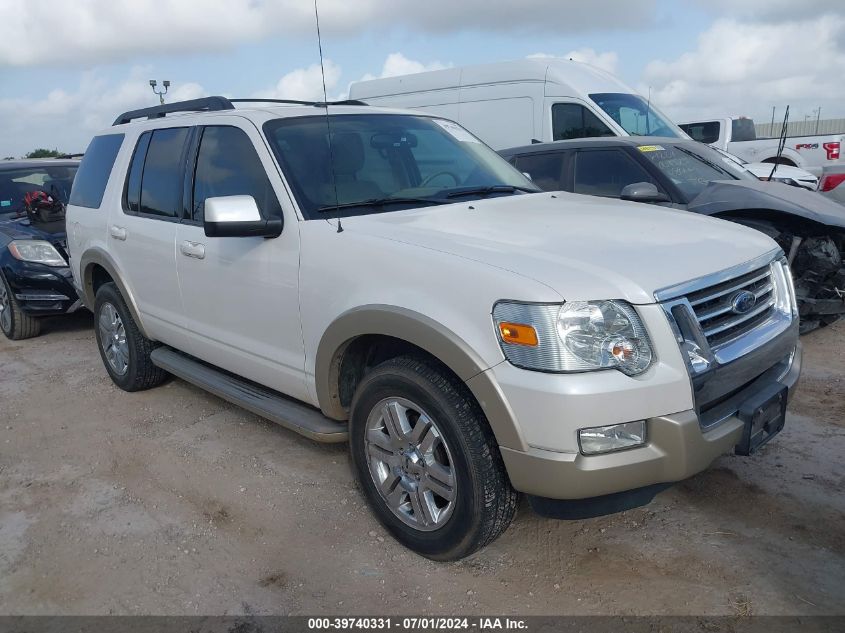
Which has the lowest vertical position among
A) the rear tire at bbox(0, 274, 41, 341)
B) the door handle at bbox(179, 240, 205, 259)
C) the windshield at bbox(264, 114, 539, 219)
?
the rear tire at bbox(0, 274, 41, 341)

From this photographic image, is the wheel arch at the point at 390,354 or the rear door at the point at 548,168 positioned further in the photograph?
the rear door at the point at 548,168

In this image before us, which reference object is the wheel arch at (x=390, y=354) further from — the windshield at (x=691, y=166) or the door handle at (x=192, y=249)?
the windshield at (x=691, y=166)

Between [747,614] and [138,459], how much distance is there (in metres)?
3.27

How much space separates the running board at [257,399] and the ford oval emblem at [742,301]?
1.76m

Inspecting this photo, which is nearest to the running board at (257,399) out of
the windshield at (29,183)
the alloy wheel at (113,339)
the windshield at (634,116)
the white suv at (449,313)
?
the white suv at (449,313)

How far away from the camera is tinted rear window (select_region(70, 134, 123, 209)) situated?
16.9ft

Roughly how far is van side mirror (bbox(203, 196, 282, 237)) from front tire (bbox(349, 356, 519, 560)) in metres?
0.86

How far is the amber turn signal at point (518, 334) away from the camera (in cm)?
246

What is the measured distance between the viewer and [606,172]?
659 cm

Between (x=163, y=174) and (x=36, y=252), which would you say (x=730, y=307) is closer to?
(x=163, y=174)

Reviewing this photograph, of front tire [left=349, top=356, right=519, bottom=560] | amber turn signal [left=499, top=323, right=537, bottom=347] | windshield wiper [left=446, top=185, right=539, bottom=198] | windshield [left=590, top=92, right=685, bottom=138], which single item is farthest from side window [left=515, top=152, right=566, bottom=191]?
amber turn signal [left=499, top=323, right=537, bottom=347]

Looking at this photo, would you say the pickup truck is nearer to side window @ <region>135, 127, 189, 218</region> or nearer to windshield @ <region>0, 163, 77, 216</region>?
windshield @ <region>0, 163, 77, 216</region>

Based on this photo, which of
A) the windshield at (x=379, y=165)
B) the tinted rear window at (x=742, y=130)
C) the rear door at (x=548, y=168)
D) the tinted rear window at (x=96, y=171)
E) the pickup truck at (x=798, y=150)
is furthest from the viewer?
the tinted rear window at (x=742, y=130)

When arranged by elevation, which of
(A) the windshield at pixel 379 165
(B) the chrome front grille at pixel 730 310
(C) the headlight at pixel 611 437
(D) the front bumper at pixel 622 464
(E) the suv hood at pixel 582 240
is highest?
(A) the windshield at pixel 379 165
